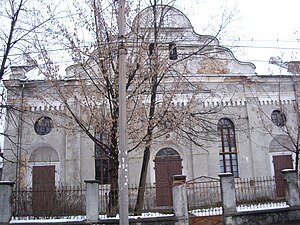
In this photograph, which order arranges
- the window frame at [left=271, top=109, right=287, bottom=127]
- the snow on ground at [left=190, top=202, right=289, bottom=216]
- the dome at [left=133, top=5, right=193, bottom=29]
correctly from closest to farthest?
the snow on ground at [left=190, top=202, right=289, bottom=216] < the dome at [left=133, top=5, right=193, bottom=29] < the window frame at [left=271, top=109, right=287, bottom=127]

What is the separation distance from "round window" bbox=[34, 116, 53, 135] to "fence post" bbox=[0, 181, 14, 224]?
864 centimetres

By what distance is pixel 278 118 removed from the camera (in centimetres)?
2233

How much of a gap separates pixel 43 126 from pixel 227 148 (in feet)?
34.5

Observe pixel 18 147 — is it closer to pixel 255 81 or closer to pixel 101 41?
pixel 101 41

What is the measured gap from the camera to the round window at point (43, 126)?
20812 mm

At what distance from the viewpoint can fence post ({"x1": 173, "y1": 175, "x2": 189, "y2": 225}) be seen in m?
12.3

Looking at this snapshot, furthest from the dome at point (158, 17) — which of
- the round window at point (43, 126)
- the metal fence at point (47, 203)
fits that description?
the round window at point (43, 126)

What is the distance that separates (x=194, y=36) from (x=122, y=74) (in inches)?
521

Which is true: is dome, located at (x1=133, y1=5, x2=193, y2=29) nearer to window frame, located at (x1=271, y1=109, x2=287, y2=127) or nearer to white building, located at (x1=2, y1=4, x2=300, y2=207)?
white building, located at (x1=2, y1=4, x2=300, y2=207)

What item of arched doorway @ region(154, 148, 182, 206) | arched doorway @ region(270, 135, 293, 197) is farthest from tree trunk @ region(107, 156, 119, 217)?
arched doorway @ region(270, 135, 293, 197)

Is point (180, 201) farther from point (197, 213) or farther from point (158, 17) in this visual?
point (158, 17)

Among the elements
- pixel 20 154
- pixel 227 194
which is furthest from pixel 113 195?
pixel 20 154

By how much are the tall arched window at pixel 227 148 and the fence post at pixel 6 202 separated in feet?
41.0

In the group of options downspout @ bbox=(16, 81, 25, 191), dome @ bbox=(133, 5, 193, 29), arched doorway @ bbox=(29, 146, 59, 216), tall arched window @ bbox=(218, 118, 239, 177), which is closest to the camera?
dome @ bbox=(133, 5, 193, 29)
